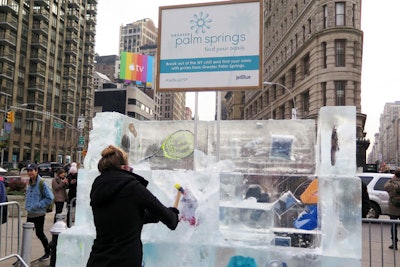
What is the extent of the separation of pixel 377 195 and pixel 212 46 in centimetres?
998

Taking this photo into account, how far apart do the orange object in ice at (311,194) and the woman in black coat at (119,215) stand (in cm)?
227

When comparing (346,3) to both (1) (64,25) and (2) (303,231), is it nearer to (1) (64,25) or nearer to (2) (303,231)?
(2) (303,231)

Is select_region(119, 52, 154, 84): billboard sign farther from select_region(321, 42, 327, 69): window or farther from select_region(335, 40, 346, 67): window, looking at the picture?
select_region(335, 40, 346, 67): window

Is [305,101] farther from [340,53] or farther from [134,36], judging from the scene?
[134,36]

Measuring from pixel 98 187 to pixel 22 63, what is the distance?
6710cm

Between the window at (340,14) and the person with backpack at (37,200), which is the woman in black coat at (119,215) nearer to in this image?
the person with backpack at (37,200)

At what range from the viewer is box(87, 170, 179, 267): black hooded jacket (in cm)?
268

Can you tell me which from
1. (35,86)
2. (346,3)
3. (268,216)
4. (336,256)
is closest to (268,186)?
(268,216)

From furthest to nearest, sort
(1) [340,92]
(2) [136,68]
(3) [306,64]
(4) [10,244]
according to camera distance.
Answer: (2) [136,68]
(3) [306,64]
(1) [340,92]
(4) [10,244]

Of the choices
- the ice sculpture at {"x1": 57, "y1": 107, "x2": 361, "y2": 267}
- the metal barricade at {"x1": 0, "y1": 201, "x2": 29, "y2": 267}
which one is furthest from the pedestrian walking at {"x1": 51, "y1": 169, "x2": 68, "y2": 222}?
the ice sculpture at {"x1": 57, "y1": 107, "x2": 361, "y2": 267}

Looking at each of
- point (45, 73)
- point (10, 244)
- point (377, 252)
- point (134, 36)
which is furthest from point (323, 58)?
point (134, 36)

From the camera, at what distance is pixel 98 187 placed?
2.75 m

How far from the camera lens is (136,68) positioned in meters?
74.8

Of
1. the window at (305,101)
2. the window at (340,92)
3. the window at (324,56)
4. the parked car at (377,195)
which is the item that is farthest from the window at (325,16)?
the parked car at (377,195)
